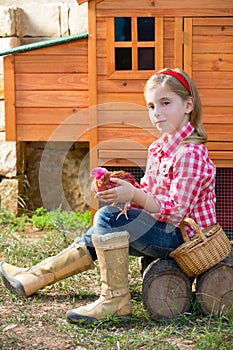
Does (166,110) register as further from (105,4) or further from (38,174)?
(38,174)

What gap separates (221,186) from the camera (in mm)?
5098

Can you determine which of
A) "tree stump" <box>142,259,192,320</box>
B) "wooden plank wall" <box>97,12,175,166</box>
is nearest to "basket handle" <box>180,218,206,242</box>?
"tree stump" <box>142,259,192,320</box>

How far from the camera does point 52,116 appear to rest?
15.9 feet

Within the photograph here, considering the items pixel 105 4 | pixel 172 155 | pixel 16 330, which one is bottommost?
pixel 16 330

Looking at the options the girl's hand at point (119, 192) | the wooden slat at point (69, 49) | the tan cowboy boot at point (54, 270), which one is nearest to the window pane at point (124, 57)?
the wooden slat at point (69, 49)

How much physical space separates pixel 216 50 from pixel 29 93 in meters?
1.37

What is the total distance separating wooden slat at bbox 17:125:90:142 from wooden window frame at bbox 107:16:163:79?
0.46 metres

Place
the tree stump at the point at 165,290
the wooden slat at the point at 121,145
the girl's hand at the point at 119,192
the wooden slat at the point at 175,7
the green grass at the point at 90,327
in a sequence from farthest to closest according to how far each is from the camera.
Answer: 1. the wooden slat at the point at 121,145
2. the wooden slat at the point at 175,7
3. the tree stump at the point at 165,290
4. the girl's hand at the point at 119,192
5. the green grass at the point at 90,327

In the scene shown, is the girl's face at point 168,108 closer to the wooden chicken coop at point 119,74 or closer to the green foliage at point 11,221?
the wooden chicken coop at point 119,74

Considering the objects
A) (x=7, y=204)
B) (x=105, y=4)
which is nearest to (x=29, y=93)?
(x=105, y=4)

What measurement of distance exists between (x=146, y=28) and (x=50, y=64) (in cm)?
73

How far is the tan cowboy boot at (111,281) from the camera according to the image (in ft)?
10.2

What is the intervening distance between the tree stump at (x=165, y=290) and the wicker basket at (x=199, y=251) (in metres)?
0.06

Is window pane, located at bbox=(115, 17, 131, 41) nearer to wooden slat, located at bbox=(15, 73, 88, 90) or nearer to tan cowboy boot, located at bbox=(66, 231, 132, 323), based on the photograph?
wooden slat, located at bbox=(15, 73, 88, 90)
